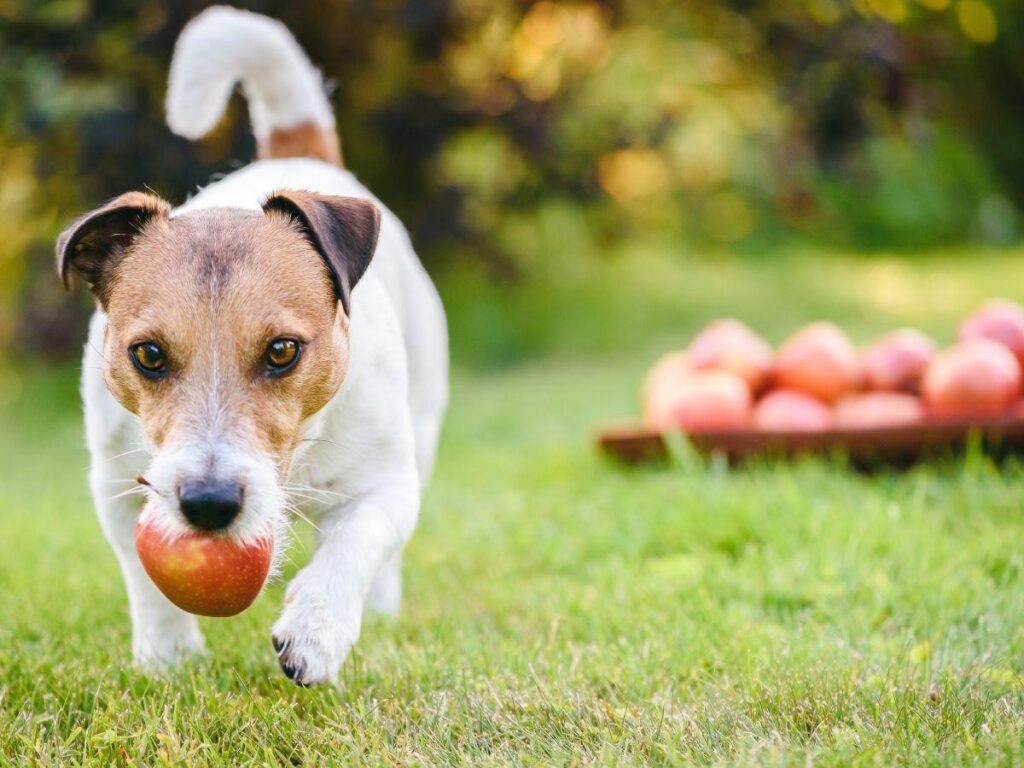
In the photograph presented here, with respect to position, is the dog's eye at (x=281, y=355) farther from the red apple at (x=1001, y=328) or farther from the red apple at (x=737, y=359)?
the red apple at (x=1001, y=328)

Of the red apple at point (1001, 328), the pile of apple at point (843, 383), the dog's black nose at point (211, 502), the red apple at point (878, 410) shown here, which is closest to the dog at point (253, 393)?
the dog's black nose at point (211, 502)

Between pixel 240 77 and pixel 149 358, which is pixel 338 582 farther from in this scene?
pixel 240 77

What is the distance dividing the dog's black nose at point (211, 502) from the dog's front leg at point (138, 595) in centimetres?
66

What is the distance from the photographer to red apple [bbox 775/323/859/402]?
4754mm

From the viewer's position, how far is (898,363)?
470cm

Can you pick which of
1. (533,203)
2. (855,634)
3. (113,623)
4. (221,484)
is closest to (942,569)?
(855,634)

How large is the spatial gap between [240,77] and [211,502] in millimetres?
2183

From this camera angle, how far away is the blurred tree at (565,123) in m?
7.55

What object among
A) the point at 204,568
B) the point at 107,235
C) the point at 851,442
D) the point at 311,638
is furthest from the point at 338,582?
the point at 851,442

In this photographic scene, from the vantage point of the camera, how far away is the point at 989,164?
1273cm

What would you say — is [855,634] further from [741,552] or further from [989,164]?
[989,164]

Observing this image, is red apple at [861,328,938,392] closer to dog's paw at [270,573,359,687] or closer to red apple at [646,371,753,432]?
red apple at [646,371,753,432]

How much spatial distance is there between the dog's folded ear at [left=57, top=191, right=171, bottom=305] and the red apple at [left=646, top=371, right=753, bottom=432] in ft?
8.48

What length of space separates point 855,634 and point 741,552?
0.80 meters
